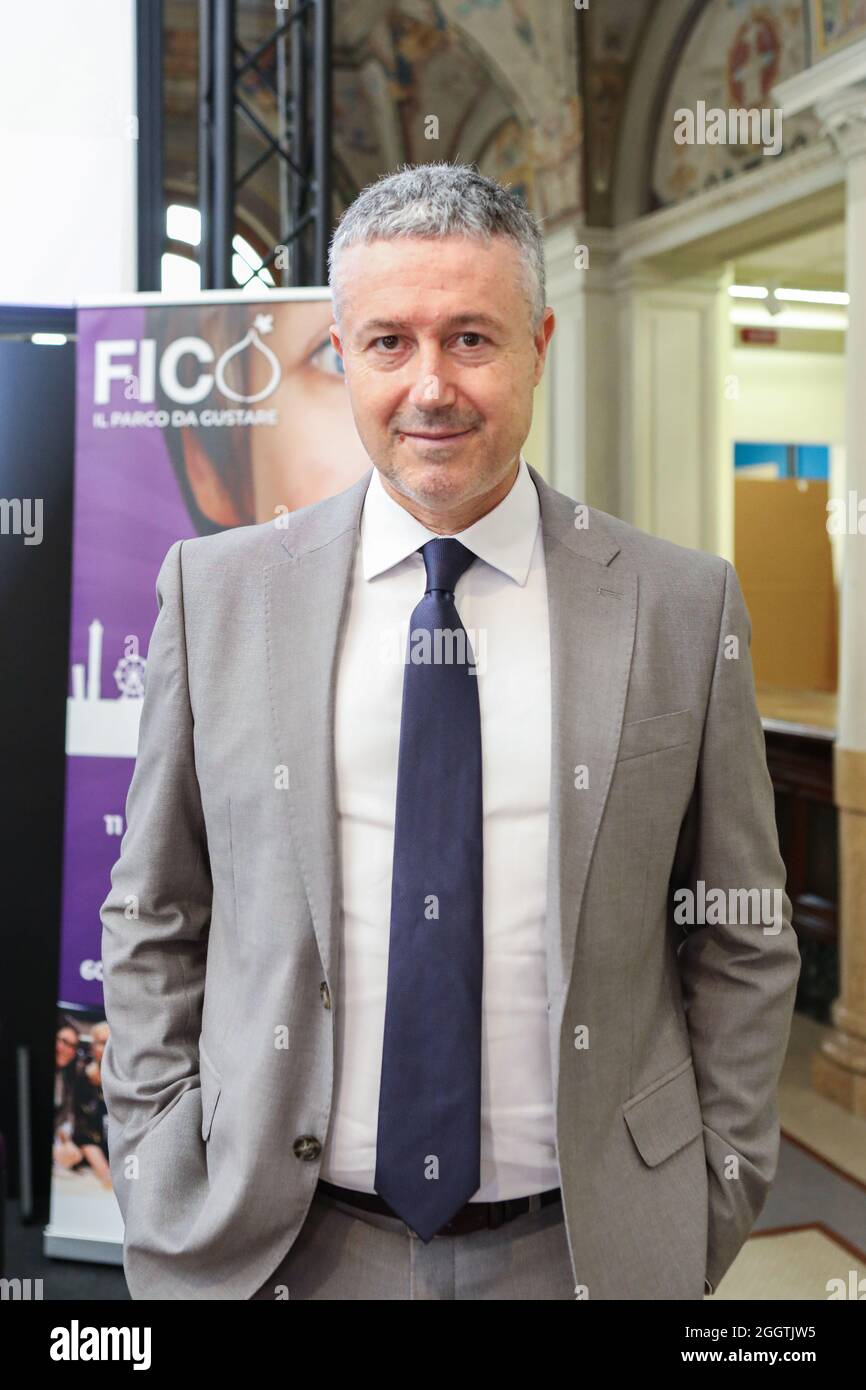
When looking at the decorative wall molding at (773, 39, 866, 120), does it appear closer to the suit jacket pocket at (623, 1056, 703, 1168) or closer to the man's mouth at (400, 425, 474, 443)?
the man's mouth at (400, 425, 474, 443)

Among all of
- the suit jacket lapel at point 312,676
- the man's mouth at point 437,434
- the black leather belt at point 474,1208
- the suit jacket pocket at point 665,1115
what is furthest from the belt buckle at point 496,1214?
the man's mouth at point 437,434

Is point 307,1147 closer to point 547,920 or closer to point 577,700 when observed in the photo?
point 547,920

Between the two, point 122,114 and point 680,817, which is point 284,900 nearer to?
point 680,817

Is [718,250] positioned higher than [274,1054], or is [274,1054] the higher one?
[718,250]

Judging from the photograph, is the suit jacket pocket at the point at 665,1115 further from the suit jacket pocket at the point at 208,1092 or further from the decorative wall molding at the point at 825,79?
the decorative wall molding at the point at 825,79

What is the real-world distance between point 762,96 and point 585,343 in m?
1.73

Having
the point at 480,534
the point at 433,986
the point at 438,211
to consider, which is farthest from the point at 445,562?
the point at 433,986

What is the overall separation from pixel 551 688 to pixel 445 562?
0.21 meters

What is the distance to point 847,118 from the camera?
450 cm

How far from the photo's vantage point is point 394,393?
4.60 feet

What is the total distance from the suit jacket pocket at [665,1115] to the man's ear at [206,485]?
2.09 meters

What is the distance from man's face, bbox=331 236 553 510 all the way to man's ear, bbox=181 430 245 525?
72.1 inches
